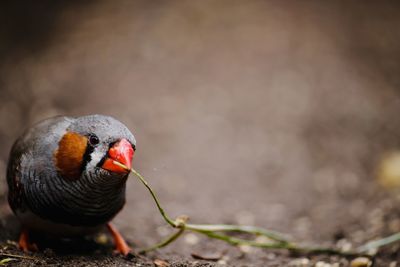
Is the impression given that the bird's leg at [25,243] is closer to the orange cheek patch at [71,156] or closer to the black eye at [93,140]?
the orange cheek patch at [71,156]

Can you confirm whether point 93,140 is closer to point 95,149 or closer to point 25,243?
point 95,149

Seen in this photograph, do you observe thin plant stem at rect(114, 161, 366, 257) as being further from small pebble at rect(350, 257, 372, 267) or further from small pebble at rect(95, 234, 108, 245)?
small pebble at rect(95, 234, 108, 245)

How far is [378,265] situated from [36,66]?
5.18m

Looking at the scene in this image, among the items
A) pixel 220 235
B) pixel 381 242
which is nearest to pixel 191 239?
pixel 220 235

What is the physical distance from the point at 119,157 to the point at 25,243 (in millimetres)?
935

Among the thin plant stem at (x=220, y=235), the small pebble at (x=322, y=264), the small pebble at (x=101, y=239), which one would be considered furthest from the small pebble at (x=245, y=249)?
the small pebble at (x=101, y=239)

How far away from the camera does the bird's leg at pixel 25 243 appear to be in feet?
9.39

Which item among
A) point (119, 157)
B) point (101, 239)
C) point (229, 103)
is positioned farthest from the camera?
point (229, 103)

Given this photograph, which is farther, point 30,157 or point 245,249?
point 245,249

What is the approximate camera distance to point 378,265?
3.10 meters

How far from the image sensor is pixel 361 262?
10.2ft

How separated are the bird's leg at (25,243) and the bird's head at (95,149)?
57 cm

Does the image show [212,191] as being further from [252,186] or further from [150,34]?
[150,34]

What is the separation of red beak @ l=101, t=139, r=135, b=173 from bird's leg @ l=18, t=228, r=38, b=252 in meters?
0.79
